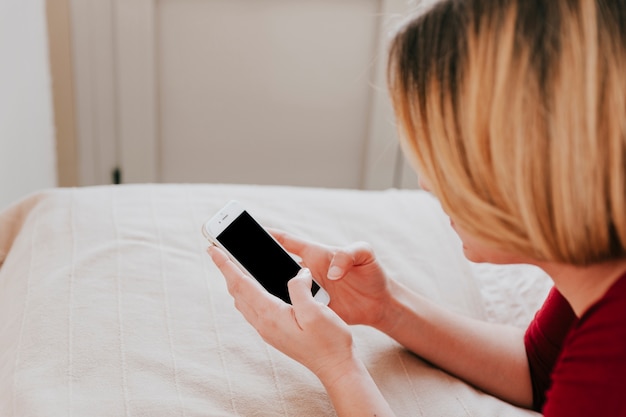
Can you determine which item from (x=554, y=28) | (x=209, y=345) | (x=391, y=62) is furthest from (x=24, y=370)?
(x=554, y=28)

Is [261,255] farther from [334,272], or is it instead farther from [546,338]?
[546,338]

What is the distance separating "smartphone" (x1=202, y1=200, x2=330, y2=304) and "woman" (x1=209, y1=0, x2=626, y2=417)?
98 millimetres

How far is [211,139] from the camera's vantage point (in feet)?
7.00

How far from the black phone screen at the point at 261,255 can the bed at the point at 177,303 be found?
8 cm

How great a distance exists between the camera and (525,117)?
584mm

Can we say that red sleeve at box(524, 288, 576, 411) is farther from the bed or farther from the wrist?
the wrist

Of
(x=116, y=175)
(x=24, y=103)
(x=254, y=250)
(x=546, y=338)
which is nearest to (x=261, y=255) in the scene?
(x=254, y=250)

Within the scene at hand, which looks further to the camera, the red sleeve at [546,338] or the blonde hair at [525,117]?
the red sleeve at [546,338]

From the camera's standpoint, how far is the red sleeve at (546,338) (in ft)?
2.89

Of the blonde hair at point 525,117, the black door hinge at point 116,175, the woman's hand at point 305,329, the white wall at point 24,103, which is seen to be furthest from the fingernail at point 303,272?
the black door hinge at point 116,175

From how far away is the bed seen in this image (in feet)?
2.65

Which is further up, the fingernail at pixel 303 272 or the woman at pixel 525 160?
the woman at pixel 525 160

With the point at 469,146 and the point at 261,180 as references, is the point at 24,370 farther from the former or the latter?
the point at 261,180

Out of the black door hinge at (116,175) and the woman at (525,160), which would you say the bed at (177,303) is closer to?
the woman at (525,160)
